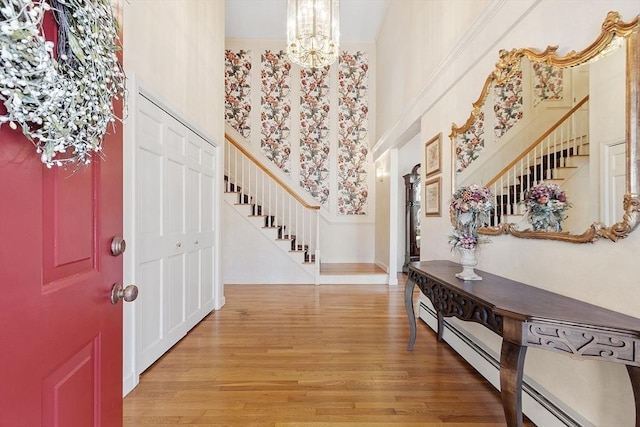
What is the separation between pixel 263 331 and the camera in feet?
10.9

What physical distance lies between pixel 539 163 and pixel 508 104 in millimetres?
558

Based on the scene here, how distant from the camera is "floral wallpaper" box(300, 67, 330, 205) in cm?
676

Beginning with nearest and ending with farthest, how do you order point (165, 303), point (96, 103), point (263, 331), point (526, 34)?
point (96, 103), point (526, 34), point (165, 303), point (263, 331)

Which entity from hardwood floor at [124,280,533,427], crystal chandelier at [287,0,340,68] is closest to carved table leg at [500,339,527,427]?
hardwood floor at [124,280,533,427]

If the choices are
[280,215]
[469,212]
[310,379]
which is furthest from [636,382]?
[280,215]

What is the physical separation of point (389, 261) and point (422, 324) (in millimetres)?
2025

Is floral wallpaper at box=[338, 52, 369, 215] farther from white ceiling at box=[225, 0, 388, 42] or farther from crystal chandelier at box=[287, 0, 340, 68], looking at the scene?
crystal chandelier at box=[287, 0, 340, 68]

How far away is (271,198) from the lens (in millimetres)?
6418

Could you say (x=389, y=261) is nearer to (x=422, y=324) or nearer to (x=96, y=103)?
(x=422, y=324)

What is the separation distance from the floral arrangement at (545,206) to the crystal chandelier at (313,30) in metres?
2.81

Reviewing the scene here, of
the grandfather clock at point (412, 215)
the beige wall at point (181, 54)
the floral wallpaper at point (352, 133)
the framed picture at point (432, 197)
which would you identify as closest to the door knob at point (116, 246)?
the beige wall at point (181, 54)

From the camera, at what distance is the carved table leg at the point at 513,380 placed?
1.37 meters

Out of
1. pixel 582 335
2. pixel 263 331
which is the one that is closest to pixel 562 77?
pixel 582 335

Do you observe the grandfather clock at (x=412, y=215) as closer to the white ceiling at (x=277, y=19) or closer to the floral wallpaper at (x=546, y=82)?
the white ceiling at (x=277, y=19)
